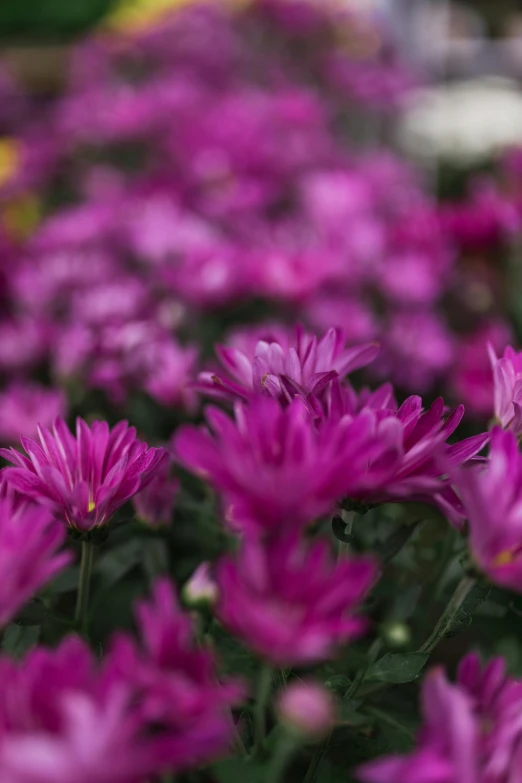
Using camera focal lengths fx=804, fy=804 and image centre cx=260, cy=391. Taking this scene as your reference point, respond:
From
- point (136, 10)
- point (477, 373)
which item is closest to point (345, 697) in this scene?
point (477, 373)

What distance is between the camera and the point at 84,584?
0.39m

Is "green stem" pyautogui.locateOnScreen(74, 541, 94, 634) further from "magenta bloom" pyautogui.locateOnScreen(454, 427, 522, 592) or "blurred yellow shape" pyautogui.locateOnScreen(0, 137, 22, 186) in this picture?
"blurred yellow shape" pyautogui.locateOnScreen(0, 137, 22, 186)

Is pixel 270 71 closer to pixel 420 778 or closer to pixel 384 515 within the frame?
pixel 384 515

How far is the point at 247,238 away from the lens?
40.3 inches

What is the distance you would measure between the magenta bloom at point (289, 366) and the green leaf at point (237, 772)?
145mm

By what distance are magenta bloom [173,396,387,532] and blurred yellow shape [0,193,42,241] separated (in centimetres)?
122

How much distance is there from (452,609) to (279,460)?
0.12 m

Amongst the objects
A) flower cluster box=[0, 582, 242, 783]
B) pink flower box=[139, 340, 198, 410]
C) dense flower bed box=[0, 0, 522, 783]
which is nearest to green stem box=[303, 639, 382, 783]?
dense flower bed box=[0, 0, 522, 783]

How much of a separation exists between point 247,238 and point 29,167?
0.57 metres

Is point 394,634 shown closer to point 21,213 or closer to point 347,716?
point 347,716

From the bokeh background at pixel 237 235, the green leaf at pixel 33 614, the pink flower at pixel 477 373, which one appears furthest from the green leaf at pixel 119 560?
the pink flower at pixel 477 373

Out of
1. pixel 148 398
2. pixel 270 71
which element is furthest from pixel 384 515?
pixel 270 71

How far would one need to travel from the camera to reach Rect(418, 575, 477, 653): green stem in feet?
1.06

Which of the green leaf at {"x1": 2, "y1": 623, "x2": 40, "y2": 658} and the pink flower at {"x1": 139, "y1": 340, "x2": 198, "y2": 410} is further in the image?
the pink flower at {"x1": 139, "y1": 340, "x2": 198, "y2": 410}
